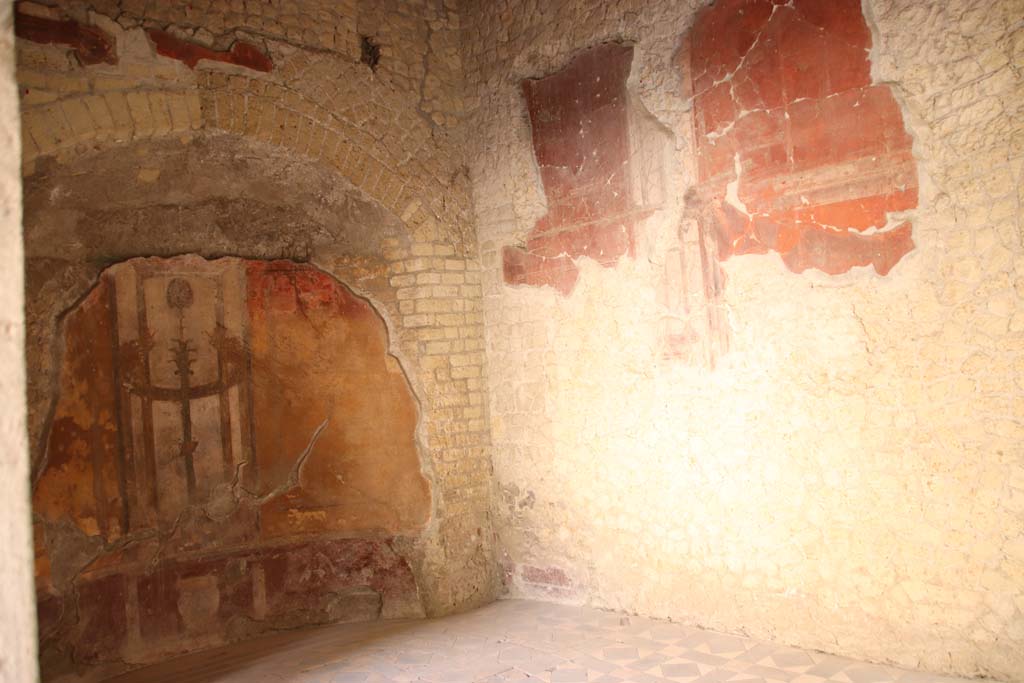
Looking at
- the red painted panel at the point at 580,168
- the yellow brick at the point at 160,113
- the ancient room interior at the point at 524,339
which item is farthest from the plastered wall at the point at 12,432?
the red painted panel at the point at 580,168

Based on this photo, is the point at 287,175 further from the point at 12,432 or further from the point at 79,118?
the point at 12,432

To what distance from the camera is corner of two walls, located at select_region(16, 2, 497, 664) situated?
3.60 m

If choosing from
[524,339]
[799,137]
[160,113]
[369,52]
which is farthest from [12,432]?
[369,52]

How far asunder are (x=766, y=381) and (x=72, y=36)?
349 centimetres

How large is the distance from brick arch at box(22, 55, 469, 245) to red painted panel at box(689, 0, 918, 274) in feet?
5.62

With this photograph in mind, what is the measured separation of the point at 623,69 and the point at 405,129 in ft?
4.45

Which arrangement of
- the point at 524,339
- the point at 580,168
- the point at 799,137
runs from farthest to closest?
the point at 524,339, the point at 580,168, the point at 799,137

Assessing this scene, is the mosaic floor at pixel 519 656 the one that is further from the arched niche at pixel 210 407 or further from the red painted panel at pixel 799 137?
the red painted panel at pixel 799 137

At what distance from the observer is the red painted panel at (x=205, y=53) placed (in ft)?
12.3

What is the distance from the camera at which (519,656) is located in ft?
12.3

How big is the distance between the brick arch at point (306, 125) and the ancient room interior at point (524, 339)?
0.7 inches

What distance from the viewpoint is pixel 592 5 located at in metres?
4.25

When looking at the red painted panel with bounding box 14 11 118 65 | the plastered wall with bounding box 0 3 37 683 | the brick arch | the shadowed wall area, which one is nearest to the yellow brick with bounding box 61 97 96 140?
the brick arch

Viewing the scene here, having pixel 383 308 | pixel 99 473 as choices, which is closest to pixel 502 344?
pixel 383 308
